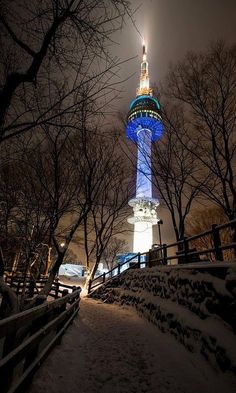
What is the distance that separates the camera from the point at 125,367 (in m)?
4.56

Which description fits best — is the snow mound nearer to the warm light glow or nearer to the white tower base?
the white tower base

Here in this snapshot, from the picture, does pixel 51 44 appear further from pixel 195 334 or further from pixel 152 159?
pixel 152 159

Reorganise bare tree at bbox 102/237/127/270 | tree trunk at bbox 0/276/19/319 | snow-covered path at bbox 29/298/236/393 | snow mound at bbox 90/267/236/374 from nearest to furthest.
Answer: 1. snow-covered path at bbox 29/298/236/393
2. snow mound at bbox 90/267/236/374
3. tree trunk at bbox 0/276/19/319
4. bare tree at bbox 102/237/127/270

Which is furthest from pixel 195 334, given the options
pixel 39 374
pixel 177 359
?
pixel 39 374

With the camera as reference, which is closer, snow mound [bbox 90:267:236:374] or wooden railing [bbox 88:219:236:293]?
snow mound [bbox 90:267:236:374]

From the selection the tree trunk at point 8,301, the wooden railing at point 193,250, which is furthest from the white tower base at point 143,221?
the tree trunk at point 8,301

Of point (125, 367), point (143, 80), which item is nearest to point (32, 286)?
point (125, 367)

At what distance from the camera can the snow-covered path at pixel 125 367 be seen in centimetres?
368

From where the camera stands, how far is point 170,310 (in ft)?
22.0

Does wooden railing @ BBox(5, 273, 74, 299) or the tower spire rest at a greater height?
the tower spire

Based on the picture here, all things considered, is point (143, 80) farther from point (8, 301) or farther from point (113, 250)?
point (8, 301)

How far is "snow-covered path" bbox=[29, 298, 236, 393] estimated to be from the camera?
3680mm

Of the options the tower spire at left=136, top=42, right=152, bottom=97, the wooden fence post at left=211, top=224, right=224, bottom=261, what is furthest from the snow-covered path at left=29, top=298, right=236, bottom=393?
the tower spire at left=136, top=42, right=152, bottom=97

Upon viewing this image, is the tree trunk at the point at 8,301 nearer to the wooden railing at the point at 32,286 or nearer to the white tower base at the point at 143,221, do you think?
the wooden railing at the point at 32,286
